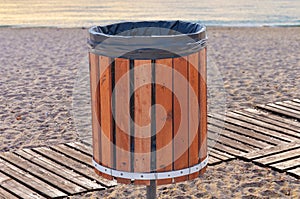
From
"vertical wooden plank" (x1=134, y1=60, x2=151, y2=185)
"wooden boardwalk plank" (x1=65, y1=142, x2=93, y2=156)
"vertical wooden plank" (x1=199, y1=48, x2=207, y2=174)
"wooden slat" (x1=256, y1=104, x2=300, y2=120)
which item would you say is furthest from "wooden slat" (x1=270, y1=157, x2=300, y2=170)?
"vertical wooden plank" (x1=134, y1=60, x2=151, y2=185)

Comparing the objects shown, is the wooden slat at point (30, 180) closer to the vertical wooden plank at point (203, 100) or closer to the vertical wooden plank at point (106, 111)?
the vertical wooden plank at point (106, 111)

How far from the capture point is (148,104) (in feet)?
11.6

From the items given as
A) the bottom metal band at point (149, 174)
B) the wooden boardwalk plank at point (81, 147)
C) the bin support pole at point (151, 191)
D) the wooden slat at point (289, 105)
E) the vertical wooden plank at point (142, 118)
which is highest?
the vertical wooden plank at point (142, 118)

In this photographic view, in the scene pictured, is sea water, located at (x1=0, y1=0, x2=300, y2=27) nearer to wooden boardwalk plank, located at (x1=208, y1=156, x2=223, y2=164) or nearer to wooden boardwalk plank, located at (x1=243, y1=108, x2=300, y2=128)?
wooden boardwalk plank, located at (x1=243, y1=108, x2=300, y2=128)

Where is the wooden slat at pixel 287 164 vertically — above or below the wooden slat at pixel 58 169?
above

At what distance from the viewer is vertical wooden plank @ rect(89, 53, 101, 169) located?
3.64 meters

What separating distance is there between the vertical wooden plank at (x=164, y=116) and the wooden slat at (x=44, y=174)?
3.70 feet

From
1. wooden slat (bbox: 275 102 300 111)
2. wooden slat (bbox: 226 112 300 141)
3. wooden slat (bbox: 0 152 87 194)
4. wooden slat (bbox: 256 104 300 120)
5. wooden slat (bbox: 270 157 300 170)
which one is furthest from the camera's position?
wooden slat (bbox: 275 102 300 111)

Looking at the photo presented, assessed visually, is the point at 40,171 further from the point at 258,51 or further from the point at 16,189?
the point at 258,51

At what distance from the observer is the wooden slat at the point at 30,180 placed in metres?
4.57

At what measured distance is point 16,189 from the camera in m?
4.62

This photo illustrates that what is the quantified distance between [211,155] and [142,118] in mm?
1812

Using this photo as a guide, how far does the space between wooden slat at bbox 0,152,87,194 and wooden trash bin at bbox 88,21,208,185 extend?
2.87ft

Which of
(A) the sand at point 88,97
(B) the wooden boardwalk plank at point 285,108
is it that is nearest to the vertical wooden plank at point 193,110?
(A) the sand at point 88,97
